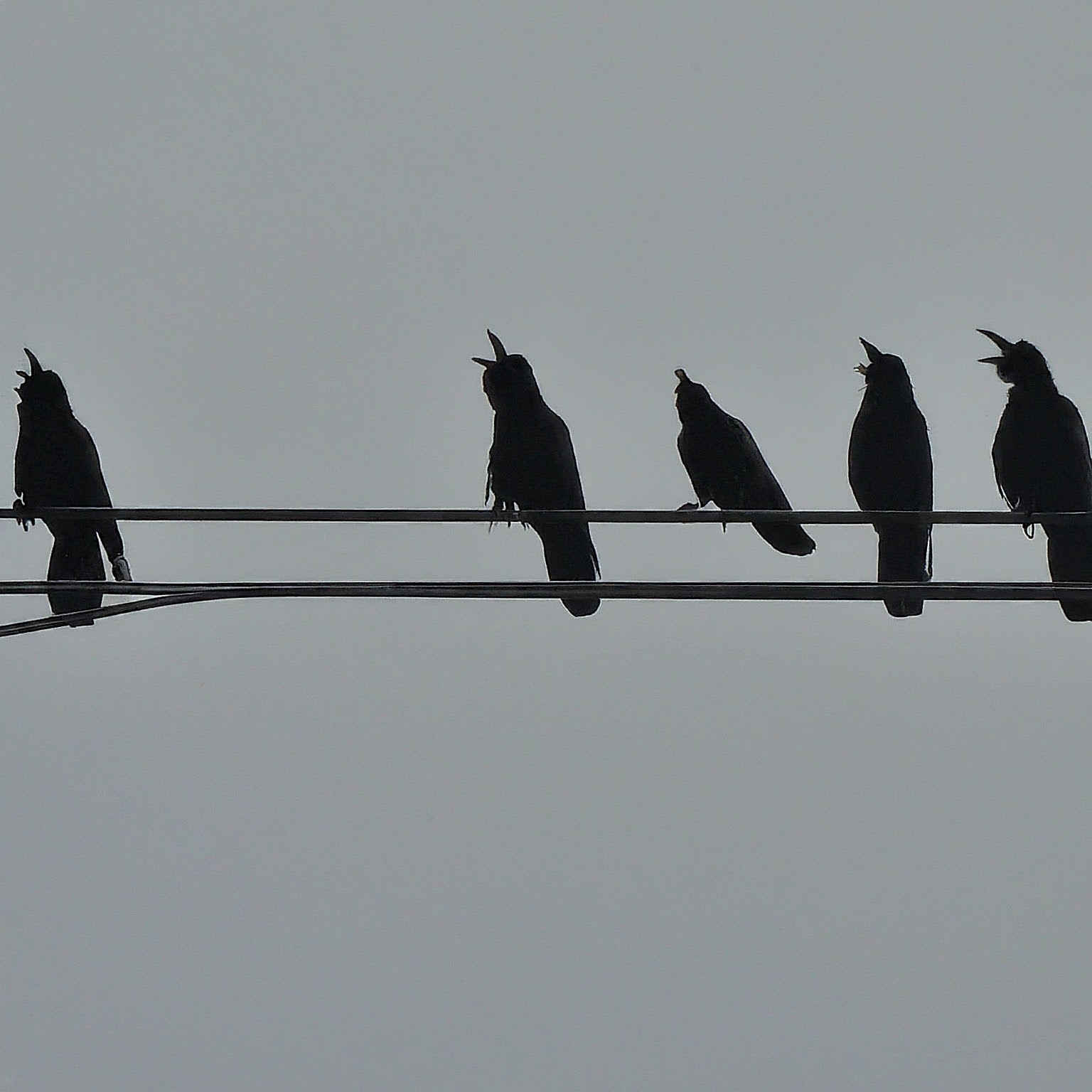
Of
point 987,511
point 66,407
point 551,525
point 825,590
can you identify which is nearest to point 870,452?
point 551,525

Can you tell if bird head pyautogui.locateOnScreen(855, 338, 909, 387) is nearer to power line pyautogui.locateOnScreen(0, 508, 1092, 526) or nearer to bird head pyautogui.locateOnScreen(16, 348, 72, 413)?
power line pyautogui.locateOnScreen(0, 508, 1092, 526)

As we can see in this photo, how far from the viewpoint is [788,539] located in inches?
176

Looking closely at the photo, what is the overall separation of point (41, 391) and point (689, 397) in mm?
2405

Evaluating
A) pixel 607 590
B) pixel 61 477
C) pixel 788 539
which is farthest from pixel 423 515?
pixel 61 477

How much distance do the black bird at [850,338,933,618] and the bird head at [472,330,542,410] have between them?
117 centimetres

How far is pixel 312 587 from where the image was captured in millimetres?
2539

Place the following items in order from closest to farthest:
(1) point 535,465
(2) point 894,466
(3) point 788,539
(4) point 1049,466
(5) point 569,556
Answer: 1. (4) point 1049,466
2. (3) point 788,539
3. (2) point 894,466
4. (1) point 535,465
5. (5) point 569,556

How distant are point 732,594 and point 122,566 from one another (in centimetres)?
230

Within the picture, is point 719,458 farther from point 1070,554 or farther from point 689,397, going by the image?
point 1070,554

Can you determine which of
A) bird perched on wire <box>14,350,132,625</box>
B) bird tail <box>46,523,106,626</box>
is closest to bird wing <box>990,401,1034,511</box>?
bird perched on wire <box>14,350,132,625</box>

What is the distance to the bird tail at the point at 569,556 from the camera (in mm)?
4828

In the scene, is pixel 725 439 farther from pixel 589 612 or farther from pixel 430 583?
pixel 430 583

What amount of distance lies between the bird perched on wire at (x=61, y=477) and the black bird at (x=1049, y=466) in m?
3.01

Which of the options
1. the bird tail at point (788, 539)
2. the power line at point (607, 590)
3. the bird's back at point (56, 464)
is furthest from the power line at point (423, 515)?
the bird's back at point (56, 464)
